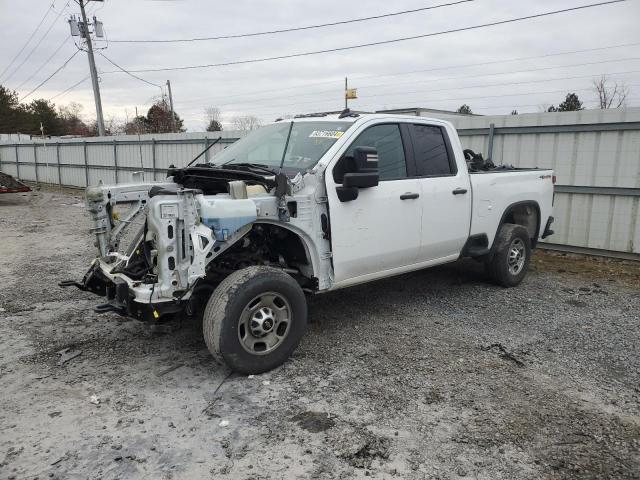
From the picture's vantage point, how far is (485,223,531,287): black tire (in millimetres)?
6387

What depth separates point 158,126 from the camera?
50844 mm

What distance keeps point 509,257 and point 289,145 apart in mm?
3286

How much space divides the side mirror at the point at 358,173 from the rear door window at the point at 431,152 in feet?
3.19

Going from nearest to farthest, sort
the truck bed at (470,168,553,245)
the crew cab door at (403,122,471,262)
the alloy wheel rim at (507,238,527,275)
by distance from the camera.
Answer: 1. the crew cab door at (403,122,471,262)
2. the truck bed at (470,168,553,245)
3. the alloy wheel rim at (507,238,527,275)

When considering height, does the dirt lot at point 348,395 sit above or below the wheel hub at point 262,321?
below

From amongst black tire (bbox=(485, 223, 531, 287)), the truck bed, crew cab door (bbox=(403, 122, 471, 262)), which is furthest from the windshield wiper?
black tire (bbox=(485, 223, 531, 287))

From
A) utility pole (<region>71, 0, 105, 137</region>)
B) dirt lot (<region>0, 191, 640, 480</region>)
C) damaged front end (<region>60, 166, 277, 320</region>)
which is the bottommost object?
dirt lot (<region>0, 191, 640, 480</region>)

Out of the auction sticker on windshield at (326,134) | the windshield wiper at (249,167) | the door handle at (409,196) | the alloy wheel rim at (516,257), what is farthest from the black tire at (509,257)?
the windshield wiper at (249,167)

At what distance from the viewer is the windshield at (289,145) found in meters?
4.68

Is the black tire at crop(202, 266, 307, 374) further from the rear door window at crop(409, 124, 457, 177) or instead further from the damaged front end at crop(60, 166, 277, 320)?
the rear door window at crop(409, 124, 457, 177)

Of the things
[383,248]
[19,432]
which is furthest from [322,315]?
[19,432]

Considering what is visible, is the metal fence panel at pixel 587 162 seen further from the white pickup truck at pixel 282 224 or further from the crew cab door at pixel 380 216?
the crew cab door at pixel 380 216

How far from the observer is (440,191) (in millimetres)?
5414

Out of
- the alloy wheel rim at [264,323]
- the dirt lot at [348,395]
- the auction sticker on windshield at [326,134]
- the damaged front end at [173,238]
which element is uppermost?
the auction sticker on windshield at [326,134]
